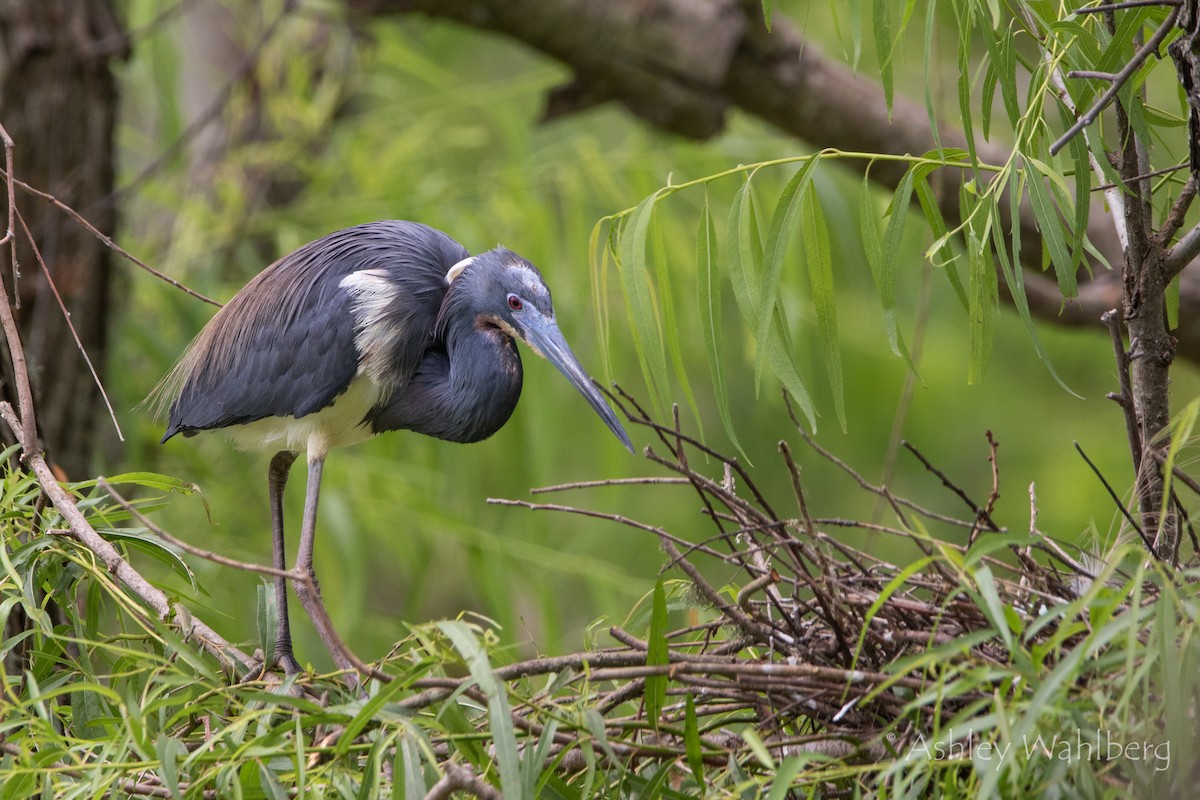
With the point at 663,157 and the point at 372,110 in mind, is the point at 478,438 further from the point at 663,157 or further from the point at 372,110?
the point at 372,110

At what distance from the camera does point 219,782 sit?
1.44 metres

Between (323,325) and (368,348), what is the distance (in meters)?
0.11

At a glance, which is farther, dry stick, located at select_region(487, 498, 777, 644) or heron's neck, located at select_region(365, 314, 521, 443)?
heron's neck, located at select_region(365, 314, 521, 443)

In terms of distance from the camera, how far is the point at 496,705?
137 cm

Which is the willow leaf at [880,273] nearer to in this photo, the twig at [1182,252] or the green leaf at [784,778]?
the twig at [1182,252]

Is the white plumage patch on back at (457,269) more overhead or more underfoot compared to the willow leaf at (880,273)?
more underfoot

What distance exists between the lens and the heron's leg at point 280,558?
97.9 inches

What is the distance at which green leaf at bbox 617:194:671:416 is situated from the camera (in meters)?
1.68

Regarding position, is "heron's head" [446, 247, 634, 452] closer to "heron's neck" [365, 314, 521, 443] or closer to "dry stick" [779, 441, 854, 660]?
"heron's neck" [365, 314, 521, 443]

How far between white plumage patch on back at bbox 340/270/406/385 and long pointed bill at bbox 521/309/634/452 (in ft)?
0.96

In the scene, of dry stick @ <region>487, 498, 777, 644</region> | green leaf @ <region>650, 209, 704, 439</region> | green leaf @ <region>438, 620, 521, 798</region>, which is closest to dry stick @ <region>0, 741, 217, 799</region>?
green leaf @ <region>438, 620, 521, 798</region>

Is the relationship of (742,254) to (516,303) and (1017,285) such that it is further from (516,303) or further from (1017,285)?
(516,303)

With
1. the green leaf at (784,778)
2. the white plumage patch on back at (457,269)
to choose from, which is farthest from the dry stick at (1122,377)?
the white plumage patch on back at (457,269)

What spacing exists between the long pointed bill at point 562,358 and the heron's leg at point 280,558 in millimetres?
675
